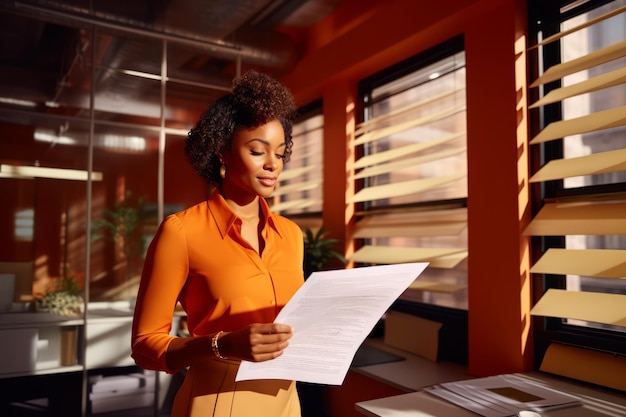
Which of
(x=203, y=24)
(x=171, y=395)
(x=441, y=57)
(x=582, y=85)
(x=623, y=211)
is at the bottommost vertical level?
(x=171, y=395)

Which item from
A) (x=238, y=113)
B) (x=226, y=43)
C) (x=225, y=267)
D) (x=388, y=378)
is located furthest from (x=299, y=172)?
(x=225, y=267)

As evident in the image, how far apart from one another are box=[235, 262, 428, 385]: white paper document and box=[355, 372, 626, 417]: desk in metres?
0.73

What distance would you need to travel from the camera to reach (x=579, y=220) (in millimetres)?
1976

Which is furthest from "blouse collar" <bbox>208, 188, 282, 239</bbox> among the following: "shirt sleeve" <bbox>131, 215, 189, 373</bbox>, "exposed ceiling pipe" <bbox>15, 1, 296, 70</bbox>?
"exposed ceiling pipe" <bbox>15, 1, 296, 70</bbox>

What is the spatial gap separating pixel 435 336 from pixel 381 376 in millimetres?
A: 474

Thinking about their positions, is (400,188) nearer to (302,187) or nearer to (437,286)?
(437,286)

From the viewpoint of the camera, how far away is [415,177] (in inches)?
126

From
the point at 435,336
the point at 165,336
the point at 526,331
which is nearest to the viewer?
the point at 165,336

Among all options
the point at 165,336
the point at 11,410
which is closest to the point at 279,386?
the point at 165,336

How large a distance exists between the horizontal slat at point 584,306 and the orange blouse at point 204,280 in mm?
1333

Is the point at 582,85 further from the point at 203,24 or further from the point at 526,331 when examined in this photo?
the point at 203,24

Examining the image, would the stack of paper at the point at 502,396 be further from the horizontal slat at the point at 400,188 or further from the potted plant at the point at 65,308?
the potted plant at the point at 65,308

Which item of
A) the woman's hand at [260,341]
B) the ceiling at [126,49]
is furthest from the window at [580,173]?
the ceiling at [126,49]

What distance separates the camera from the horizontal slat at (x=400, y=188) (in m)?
2.68
